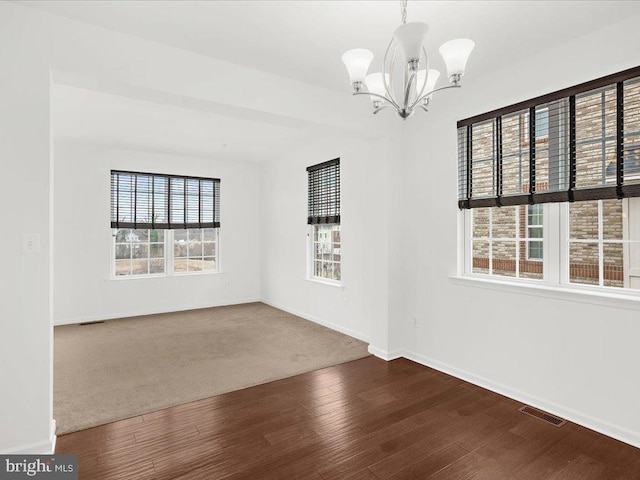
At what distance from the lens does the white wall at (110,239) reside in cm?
552

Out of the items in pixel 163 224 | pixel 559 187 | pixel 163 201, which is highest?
pixel 163 201

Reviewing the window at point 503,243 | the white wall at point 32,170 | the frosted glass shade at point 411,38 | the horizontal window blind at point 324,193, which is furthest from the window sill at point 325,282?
the frosted glass shade at point 411,38

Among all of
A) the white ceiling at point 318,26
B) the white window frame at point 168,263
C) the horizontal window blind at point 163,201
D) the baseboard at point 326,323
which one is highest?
the white ceiling at point 318,26

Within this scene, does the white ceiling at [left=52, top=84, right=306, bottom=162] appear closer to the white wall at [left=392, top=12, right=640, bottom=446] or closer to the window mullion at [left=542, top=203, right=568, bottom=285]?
the white wall at [left=392, top=12, right=640, bottom=446]

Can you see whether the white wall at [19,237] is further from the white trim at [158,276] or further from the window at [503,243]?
the white trim at [158,276]

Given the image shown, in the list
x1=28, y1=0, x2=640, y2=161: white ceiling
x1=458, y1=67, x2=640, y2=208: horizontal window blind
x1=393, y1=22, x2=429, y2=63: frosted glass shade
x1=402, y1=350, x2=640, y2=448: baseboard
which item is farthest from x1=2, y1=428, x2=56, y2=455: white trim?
x1=458, y1=67, x2=640, y2=208: horizontal window blind

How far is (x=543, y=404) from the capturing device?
113 inches

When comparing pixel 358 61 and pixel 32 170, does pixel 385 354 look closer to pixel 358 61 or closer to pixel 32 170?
pixel 358 61

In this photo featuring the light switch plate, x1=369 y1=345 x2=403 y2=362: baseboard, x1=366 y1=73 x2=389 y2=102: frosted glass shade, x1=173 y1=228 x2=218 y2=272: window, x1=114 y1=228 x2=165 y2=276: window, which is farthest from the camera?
x1=173 y1=228 x2=218 y2=272: window

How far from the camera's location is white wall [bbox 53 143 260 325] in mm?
5520

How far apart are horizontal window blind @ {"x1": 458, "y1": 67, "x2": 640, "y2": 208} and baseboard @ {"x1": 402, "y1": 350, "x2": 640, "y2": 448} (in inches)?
61.1

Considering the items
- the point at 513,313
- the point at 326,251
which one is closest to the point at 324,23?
the point at 513,313

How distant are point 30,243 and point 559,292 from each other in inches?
142

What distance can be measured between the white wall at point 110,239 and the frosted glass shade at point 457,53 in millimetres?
5492
